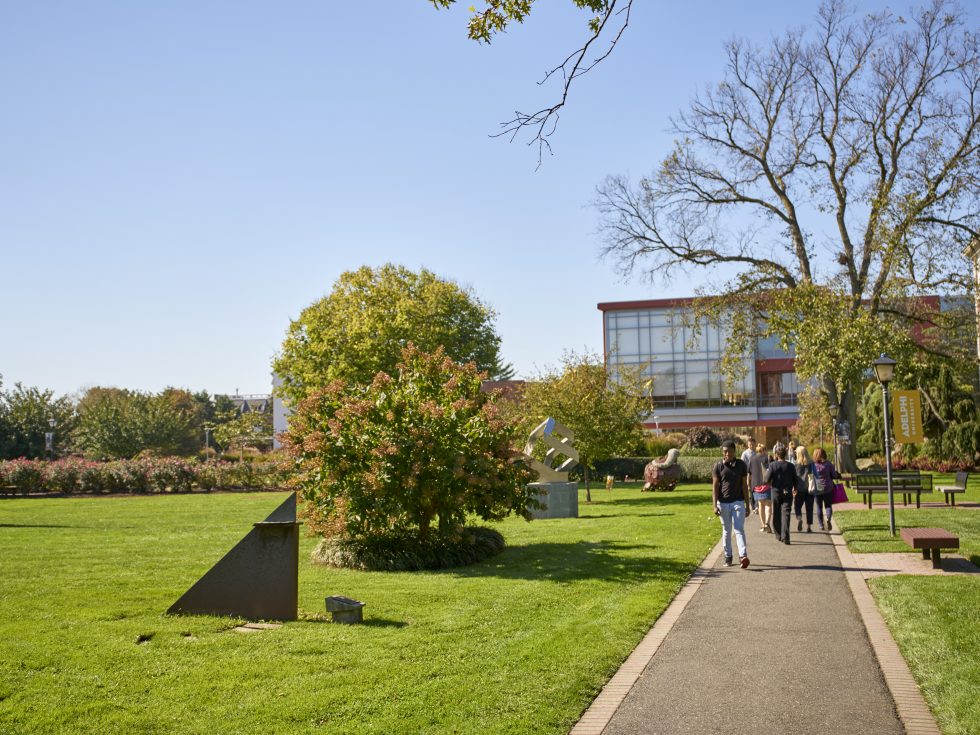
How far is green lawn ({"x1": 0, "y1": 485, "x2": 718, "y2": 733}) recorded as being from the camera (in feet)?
20.1

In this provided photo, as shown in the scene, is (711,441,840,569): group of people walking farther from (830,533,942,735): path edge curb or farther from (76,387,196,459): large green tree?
(76,387,196,459): large green tree

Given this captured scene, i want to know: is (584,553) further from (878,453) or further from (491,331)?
(491,331)

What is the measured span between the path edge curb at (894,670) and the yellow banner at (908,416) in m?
17.9

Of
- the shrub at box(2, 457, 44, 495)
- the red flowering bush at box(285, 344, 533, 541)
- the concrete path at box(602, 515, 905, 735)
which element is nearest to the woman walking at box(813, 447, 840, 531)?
the red flowering bush at box(285, 344, 533, 541)

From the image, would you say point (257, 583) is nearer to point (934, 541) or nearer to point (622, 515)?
point (934, 541)

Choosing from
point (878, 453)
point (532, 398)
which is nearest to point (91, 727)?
point (532, 398)

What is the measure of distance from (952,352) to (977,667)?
29380mm

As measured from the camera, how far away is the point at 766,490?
17.2 m

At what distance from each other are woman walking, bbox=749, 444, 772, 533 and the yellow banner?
1163 centimetres

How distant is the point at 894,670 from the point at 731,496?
5695 millimetres

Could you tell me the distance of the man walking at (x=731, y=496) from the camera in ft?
42.0

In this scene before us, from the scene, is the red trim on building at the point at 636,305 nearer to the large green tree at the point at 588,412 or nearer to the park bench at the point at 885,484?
the large green tree at the point at 588,412

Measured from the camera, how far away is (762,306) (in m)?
32.8

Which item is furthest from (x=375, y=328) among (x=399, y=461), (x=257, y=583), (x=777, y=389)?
(x=777, y=389)
